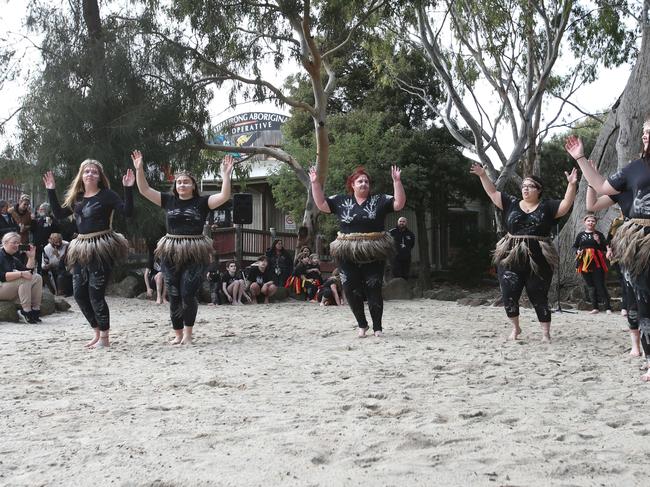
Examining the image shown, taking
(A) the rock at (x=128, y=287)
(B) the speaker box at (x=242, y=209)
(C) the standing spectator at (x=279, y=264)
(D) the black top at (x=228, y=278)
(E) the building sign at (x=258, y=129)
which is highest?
(E) the building sign at (x=258, y=129)

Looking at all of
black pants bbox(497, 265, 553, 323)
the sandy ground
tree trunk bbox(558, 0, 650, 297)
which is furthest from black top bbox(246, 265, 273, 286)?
black pants bbox(497, 265, 553, 323)

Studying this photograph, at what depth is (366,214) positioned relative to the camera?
23.9 feet

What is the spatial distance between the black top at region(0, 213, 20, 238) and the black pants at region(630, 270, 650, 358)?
931 centimetres

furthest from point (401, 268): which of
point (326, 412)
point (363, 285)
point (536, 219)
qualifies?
point (326, 412)

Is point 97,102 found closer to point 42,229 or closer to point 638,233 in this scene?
point 42,229

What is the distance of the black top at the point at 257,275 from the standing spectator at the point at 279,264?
262 mm

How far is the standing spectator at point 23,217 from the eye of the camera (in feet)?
41.0

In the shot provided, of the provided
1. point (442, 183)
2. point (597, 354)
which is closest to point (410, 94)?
point (442, 183)

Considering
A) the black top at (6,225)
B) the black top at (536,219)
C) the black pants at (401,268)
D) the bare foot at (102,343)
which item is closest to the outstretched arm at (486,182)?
the black top at (536,219)

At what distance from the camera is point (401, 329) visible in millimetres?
8258

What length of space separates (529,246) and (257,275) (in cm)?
744

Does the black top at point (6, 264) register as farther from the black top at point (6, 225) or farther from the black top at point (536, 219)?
the black top at point (536, 219)

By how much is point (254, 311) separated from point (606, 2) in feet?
41.4

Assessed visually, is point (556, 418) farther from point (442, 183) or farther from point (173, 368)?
point (442, 183)
